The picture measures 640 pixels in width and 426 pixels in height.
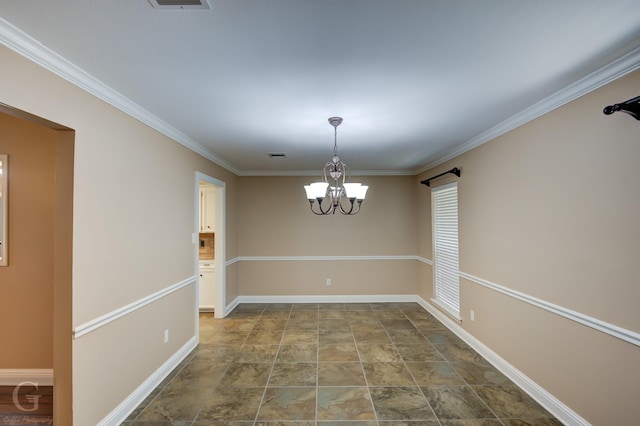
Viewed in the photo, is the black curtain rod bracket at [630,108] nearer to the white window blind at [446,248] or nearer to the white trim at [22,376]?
the white window blind at [446,248]

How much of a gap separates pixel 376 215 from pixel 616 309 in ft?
12.3

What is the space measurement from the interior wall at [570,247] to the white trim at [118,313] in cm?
341

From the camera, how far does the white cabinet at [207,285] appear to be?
4.82 m

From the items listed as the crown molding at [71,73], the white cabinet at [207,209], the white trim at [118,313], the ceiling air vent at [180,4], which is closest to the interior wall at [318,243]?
the white cabinet at [207,209]

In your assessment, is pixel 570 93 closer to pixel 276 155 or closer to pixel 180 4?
pixel 180 4

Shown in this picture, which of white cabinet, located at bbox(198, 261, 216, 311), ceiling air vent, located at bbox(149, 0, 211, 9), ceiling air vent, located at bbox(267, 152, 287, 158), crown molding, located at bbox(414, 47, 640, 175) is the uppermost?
ceiling air vent, located at bbox(267, 152, 287, 158)

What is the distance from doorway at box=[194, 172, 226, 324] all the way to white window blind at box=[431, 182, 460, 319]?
3.46 m

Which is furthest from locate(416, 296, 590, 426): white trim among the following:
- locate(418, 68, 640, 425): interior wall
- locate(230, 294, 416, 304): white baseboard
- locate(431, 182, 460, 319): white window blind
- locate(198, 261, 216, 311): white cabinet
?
locate(198, 261, 216, 311): white cabinet

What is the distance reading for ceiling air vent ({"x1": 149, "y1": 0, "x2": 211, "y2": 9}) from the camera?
3.87 ft

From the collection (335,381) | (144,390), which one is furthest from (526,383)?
(144,390)

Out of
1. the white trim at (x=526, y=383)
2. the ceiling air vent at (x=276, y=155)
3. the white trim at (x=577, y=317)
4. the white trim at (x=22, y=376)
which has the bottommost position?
the white trim at (x=526, y=383)

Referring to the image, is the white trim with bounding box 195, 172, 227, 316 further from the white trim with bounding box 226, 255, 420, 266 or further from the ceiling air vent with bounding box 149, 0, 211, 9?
the ceiling air vent with bounding box 149, 0, 211, 9

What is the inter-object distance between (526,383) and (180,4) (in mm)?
3672

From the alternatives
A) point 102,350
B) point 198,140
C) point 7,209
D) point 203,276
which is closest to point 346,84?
point 198,140
